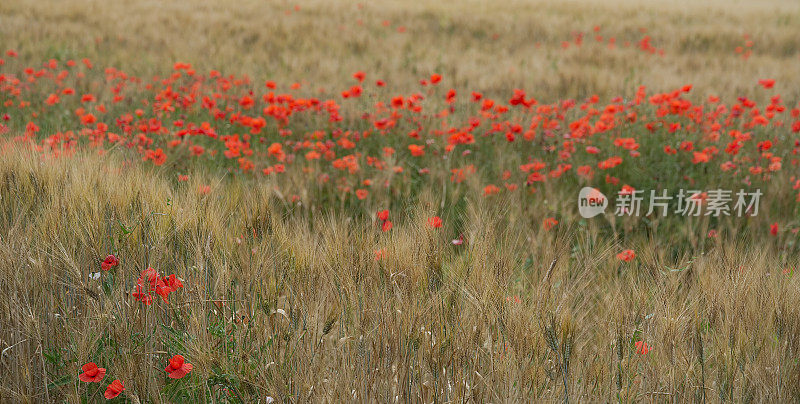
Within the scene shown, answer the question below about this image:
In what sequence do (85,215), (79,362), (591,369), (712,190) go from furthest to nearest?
(712,190) < (85,215) < (591,369) < (79,362)

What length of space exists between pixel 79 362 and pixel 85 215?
0.50 metres

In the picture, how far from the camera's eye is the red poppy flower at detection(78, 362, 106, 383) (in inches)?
41.0

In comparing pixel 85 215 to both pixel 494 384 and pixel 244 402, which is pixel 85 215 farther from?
pixel 494 384

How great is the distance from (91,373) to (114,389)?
49 mm

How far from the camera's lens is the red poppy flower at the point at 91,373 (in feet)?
3.42

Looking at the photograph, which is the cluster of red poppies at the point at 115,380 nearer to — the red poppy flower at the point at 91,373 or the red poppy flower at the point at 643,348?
the red poppy flower at the point at 91,373

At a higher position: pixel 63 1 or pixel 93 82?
pixel 63 1

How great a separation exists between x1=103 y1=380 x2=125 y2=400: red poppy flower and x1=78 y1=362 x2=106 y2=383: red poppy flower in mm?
25

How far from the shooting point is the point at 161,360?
1201mm

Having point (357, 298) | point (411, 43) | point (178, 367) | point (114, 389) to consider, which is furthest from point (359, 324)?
point (411, 43)

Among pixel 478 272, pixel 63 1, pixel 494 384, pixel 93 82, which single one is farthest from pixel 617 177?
pixel 63 1

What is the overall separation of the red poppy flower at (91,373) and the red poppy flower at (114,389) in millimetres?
25

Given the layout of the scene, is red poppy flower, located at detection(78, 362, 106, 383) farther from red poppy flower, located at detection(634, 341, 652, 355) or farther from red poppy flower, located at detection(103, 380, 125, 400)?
red poppy flower, located at detection(634, 341, 652, 355)

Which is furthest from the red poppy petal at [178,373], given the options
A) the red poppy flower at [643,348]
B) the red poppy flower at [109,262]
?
the red poppy flower at [643,348]
